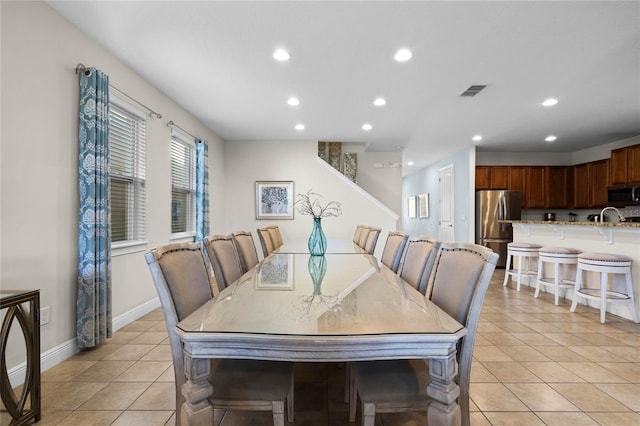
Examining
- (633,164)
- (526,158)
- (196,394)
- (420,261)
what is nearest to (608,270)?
(420,261)

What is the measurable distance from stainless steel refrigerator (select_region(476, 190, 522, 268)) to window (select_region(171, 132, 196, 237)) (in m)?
5.64

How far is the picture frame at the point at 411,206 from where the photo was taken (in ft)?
35.2

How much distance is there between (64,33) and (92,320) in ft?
7.39

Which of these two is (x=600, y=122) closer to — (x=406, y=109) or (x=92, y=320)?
(x=406, y=109)

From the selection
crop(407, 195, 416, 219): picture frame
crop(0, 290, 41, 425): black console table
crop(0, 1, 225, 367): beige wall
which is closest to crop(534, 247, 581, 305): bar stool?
crop(0, 290, 41, 425): black console table

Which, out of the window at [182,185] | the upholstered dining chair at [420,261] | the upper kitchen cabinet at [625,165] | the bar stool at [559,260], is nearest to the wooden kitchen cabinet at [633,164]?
the upper kitchen cabinet at [625,165]

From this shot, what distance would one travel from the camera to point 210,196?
17.9 ft

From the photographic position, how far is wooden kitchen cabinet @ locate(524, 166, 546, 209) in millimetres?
7016

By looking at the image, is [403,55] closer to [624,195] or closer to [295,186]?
[295,186]

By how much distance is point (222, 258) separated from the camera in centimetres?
188

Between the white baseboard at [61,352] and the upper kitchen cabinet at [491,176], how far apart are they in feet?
22.4

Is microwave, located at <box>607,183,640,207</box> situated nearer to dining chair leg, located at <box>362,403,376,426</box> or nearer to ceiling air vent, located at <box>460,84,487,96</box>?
ceiling air vent, located at <box>460,84,487,96</box>

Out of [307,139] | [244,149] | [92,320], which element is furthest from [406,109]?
[92,320]

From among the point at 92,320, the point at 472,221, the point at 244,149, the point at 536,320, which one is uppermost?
the point at 244,149
